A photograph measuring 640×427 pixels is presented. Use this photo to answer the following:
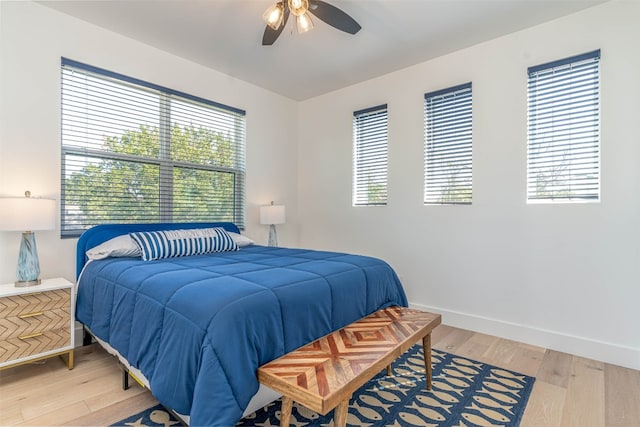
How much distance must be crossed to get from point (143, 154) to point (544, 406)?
11.8 feet

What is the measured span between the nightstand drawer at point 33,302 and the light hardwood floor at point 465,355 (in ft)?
1.44

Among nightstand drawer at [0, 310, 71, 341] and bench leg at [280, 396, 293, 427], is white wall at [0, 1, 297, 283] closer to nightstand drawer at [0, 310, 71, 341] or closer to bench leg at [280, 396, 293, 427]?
nightstand drawer at [0, 310, 71, 341]

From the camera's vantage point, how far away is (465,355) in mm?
2506

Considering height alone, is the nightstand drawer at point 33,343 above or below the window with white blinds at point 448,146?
below

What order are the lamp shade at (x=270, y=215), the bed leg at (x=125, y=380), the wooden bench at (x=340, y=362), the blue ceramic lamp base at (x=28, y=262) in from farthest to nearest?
the lamp shade at (x=270, y=215)
the blue ceramic lamp base at (x=28, y=262)
the bed leg at (x=125, y=380)
the wooden bench at (x=340, y=362)

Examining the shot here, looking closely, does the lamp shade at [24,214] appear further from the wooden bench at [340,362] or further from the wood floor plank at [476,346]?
the wood floor plank at [476,346]

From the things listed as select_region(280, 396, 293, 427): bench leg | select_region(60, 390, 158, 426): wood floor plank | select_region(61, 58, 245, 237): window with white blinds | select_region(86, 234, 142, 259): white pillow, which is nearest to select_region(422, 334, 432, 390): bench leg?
select_region(280, 396, 293, 427): bench leg

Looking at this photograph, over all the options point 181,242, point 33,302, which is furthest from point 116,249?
point 33,302

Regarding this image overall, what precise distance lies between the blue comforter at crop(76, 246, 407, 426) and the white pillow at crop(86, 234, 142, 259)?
0.10m

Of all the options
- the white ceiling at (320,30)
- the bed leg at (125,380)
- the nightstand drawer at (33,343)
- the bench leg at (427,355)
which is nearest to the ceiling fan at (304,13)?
the white ceiling at (320,30)

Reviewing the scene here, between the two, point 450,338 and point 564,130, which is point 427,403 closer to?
point 450,338

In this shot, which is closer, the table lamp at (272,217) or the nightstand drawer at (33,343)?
the nightstand drawer at (33,343)

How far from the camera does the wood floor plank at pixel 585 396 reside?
5.63 feet

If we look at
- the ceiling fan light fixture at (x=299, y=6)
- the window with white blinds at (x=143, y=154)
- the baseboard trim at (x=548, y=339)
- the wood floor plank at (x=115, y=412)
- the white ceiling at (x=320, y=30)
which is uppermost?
the white ceiling at (x=320, y=30)
